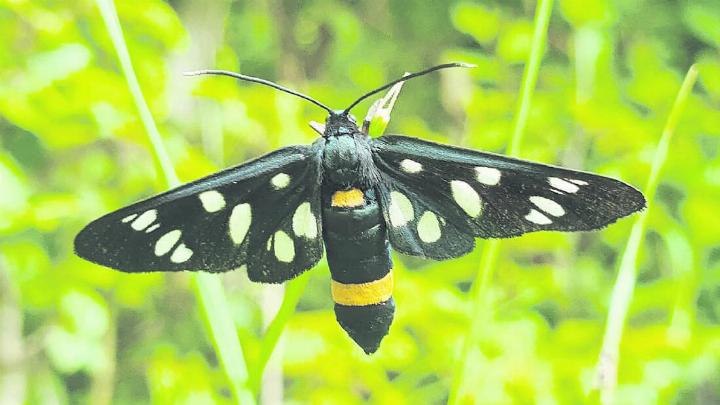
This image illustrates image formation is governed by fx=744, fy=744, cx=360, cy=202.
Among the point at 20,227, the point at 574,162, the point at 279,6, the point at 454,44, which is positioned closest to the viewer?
the point at 20,227

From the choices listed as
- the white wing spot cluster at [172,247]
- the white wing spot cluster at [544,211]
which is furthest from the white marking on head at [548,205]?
the white wing spot cluster at [172,247]

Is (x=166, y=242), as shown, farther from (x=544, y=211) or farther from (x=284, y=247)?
(x=544, y=211)

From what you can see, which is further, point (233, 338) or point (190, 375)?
point (190, 375)

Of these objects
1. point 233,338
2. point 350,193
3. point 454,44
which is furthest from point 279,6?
point 233,338

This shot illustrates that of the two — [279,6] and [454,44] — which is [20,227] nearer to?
[279,6]

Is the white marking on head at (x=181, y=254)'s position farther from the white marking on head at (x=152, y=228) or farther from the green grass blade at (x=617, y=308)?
the green grass blade at (x=617, y=308)
